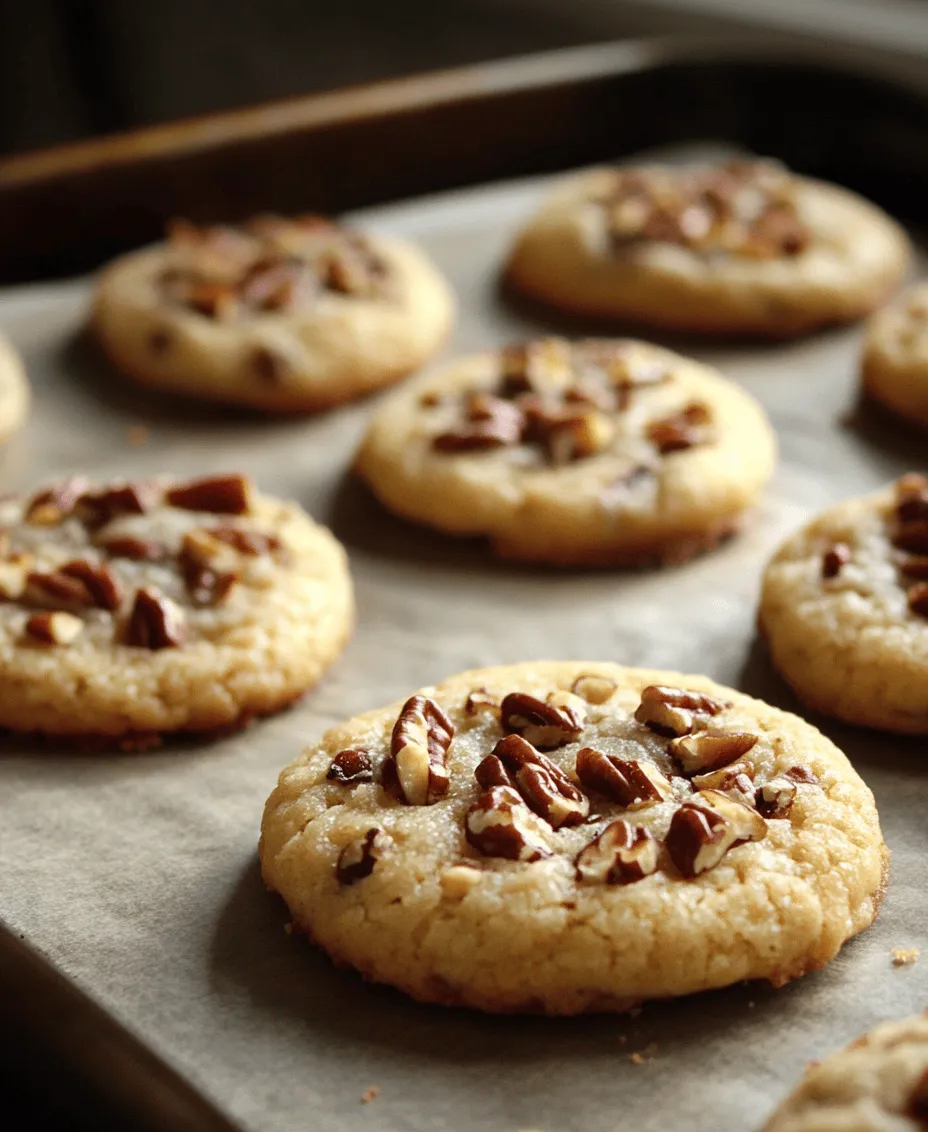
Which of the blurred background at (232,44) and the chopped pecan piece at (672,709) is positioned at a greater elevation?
the chopped pecan piece at (672,709)

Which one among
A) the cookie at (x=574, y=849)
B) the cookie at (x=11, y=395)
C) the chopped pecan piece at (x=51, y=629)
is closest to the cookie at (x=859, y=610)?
the cookie at (x=574, y=849)

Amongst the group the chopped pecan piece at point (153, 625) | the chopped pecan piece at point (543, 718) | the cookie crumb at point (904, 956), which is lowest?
the cookie crumb at point (904, 956)

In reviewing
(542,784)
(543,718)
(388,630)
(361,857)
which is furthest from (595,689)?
(388,630)

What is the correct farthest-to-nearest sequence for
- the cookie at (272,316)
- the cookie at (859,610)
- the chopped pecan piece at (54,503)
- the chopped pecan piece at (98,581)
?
1. the cookie at (272,316)
2. the chopped pecan piece at (54,503)
3. the chopped pecan piece at (98,581)
4. the cookie at (859,610)

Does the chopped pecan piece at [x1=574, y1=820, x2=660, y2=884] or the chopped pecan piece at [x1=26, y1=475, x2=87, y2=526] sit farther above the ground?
the chopped pecan piece at [x1=574, y1=820, x2=660, y2=884]

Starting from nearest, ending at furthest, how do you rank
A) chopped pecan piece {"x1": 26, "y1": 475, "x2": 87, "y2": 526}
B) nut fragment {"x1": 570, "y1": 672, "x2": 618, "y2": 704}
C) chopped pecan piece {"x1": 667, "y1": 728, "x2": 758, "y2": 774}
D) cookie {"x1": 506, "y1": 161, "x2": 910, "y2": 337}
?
chopped pecan piece {"x1": 667, "y1": 728, "x2": 758, "y2": 774}, nut fragment {"x1": 570, "y1": 672, "x2": 618, "y2": 704}, chopped pecan piece {"x1": 26, "y1": 475, "x2": 87, "y2": 526}, cookie {"x1": 506, "y1": 161, "x2": 910, "y2": 337}

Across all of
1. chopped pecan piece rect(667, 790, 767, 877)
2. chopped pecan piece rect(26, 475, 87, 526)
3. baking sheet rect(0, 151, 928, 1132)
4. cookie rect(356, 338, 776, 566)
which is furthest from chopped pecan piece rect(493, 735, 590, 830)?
chopped pecan piece rect(26, 475, 87, 526)

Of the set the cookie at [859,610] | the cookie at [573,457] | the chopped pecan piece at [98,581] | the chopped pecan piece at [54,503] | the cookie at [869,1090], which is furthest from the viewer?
the cookie at [573,457]

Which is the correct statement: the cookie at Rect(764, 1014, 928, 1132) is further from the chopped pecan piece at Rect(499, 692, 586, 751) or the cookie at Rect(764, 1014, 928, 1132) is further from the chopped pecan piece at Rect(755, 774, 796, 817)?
the chopped pecan piece at Rect(499, 692, 586, 751)

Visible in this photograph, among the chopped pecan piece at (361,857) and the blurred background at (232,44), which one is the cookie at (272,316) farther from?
the blurred background at (232,44)
